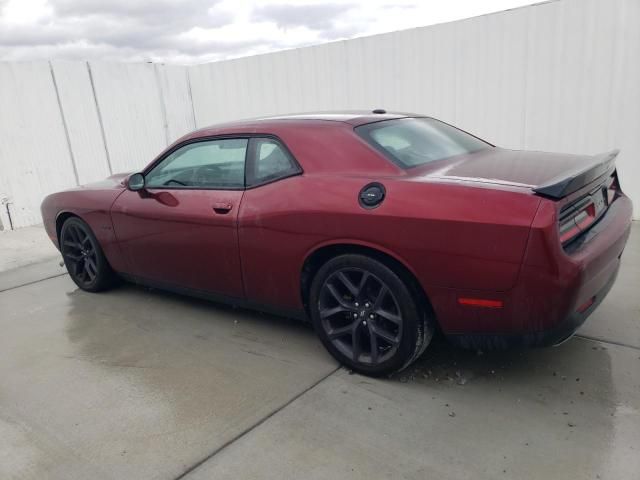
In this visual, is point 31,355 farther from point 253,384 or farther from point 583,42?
point 583,42

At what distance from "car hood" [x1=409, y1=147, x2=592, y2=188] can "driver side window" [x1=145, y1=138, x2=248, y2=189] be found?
4.12 ft

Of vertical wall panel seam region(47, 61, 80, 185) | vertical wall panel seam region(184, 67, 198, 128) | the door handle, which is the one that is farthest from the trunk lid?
vertical wall panel seam region(184, 67, 198, 128)

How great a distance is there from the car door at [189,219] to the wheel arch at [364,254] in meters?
0.56

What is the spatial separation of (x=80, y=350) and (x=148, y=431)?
52.7 inches

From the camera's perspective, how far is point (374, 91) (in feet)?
25.7

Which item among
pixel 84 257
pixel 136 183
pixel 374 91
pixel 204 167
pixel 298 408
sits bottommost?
pixel 298 408

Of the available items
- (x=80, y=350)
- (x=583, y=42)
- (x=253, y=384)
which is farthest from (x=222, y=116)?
(x=253, y=384)

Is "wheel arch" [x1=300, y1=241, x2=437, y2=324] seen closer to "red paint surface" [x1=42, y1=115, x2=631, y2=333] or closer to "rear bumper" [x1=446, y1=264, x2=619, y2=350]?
"red paint surface" [x1=42, y1=115, x2=631, y2=333]

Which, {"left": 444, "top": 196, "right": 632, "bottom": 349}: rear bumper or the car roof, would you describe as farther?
the car roof

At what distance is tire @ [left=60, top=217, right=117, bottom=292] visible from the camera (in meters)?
4.65

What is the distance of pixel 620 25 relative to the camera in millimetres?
5770

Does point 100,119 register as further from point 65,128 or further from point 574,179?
point 574,179

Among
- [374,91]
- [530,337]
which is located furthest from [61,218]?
[374,91]

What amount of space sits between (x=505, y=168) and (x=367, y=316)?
3.69 feet
